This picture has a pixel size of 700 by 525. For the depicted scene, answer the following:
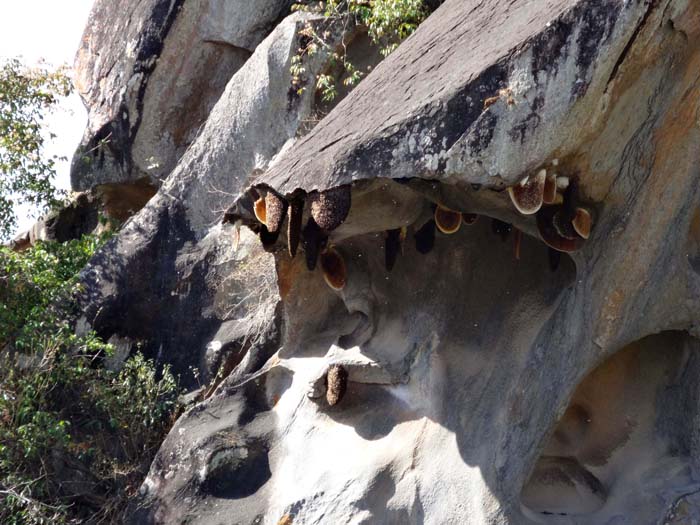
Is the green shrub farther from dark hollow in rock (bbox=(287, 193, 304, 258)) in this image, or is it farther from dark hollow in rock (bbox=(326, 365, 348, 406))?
dark hollow in rock (bbox=(287, 193, 304, 258))

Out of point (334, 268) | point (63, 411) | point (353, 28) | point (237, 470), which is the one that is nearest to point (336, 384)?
point (334, 268)

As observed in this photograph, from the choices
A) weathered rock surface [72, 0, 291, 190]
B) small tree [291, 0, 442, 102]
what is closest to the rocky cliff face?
small tree [291, 0, 442, 102]

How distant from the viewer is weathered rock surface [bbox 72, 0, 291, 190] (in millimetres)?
9000

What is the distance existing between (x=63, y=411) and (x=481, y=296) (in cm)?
300

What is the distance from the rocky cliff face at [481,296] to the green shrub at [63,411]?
0.68 metres

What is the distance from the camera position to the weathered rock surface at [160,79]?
900 cm

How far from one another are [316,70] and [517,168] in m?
3.59

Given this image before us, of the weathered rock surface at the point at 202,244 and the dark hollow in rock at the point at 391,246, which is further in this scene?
the weathered rock surface at the point at 202,244

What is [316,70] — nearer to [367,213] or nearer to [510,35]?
[367,213]

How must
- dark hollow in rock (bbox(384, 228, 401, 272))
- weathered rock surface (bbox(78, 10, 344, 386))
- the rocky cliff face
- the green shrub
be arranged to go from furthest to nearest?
1. weathered rock surface (bbox(78, 10, 344, 386))
2. the green shrub
3. dark hollow in rock (bbox(384, 228, 401, 272))
4. the rocky cliff face

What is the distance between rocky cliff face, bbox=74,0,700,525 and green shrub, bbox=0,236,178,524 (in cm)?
68

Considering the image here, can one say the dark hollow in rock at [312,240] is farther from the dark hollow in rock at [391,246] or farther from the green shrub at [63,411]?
the green shrub at [63,411]

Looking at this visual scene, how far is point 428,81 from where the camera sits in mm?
4668

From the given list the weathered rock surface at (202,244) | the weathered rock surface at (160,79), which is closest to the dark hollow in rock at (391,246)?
the weathered rock surface at (202,244)
